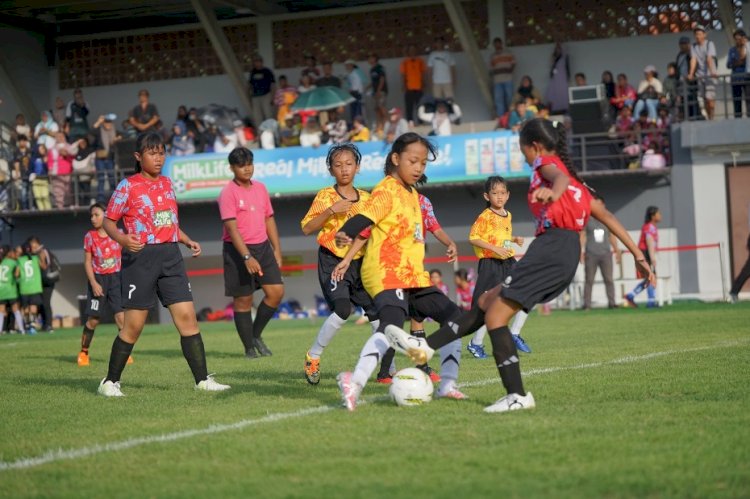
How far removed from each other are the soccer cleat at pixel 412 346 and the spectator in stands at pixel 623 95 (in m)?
22.0

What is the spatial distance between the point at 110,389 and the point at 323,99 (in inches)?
801

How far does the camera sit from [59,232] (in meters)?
33.4

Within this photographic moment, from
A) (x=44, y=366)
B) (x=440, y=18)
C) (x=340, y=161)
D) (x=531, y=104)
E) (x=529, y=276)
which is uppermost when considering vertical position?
(x=440, y=18)

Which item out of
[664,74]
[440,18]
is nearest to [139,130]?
[440,18]

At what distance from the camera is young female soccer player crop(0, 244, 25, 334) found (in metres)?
27.4

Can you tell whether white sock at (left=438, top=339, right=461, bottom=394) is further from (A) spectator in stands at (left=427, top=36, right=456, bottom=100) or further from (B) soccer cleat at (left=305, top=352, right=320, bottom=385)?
(A) spectator in stands at (left=427, top=36, right=456, bottom=100)

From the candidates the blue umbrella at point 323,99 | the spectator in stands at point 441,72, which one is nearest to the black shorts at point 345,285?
the blue umbrella at point 323,99

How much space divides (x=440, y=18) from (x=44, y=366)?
67.1 feet

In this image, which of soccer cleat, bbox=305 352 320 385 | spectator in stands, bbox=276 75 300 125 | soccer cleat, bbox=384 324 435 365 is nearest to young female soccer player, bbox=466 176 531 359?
soccer cleat, bbox=305 352 320 385

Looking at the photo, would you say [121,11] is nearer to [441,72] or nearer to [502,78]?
[441,72]

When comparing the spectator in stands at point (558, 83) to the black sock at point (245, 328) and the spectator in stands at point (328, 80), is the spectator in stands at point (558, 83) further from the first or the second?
the black sock at point (245, 328)

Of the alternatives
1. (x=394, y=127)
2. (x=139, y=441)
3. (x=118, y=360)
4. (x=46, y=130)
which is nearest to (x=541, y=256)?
(x=139, y=441)

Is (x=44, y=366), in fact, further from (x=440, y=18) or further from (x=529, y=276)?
(x=440, y=18)

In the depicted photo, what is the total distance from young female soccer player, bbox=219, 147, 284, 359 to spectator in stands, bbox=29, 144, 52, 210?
65.4ft
